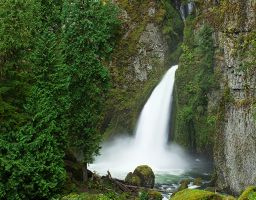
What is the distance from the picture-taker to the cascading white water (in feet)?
124

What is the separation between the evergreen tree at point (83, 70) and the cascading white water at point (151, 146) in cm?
1130

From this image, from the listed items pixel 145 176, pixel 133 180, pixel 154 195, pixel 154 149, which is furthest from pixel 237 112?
pixel 154 149

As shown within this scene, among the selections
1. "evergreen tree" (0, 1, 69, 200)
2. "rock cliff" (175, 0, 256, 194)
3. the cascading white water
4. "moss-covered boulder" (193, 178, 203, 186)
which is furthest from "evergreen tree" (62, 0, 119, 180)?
the cascading white water

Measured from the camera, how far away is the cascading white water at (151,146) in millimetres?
37750

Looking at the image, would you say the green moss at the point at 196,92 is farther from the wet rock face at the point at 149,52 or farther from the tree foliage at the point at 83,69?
the tree foliage at the point at 83,69

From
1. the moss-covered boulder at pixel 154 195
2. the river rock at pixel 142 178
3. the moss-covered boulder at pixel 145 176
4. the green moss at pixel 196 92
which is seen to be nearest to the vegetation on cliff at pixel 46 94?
the river rock at pixel 142 178

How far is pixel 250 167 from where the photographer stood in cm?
2570

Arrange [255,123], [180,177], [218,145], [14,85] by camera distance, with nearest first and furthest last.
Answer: [14,85] → [255,123] → [218,145] → [180,177]

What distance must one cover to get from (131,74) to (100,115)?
21444mm

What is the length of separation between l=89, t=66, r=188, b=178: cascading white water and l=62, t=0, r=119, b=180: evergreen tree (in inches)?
445

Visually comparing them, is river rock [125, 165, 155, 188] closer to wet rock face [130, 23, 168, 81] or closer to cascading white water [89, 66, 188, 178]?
cascading white water [89, 66, 188, 178]

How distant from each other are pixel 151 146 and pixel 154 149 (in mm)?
A: 457

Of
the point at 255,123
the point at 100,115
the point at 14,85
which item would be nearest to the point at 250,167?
the point at 255,123

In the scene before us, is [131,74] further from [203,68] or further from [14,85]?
[14,85]
